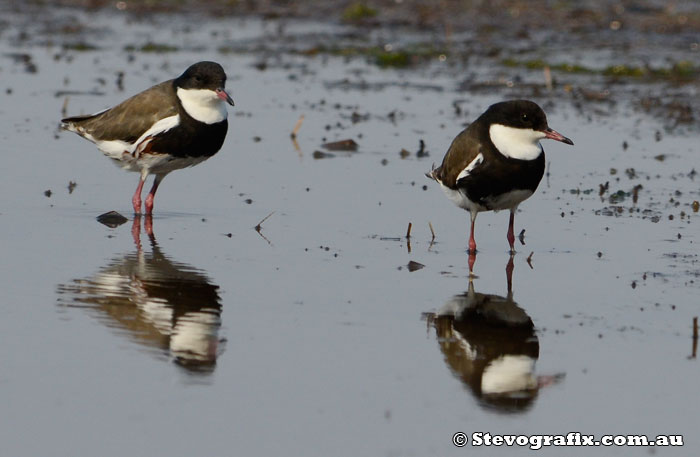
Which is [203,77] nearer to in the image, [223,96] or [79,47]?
[223,96]

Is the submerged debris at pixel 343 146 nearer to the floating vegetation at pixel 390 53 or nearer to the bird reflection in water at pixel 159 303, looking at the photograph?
the bird reflection in water at pixel 159 303

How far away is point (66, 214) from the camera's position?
11.8 m

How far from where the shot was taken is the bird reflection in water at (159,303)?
26.5 feet

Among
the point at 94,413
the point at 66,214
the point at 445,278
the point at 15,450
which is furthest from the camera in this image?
the point at 66,214

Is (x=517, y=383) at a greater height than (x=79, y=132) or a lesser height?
lesser

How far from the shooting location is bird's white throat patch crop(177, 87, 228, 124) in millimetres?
11781

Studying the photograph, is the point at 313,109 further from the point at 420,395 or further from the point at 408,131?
the point at 420,395

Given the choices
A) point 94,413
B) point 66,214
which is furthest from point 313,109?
point 94,413

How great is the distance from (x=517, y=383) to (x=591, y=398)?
1.53ft

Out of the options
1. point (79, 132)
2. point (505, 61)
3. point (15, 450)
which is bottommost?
point (15, 450)

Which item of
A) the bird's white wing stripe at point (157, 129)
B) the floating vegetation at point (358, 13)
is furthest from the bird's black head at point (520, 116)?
the floating vegetation at point (358, 13)

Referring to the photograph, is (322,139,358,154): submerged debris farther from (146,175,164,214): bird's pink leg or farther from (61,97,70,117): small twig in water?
(61,97,70,117): small twig in water

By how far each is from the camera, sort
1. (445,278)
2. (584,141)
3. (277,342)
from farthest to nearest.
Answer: (584,141) → (445,278) → (277,342)

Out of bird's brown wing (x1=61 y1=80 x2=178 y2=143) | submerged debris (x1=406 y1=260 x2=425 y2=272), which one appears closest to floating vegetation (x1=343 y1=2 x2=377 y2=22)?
bird's brown wing (x1=61 y1=80 x2=178 y2=143)
